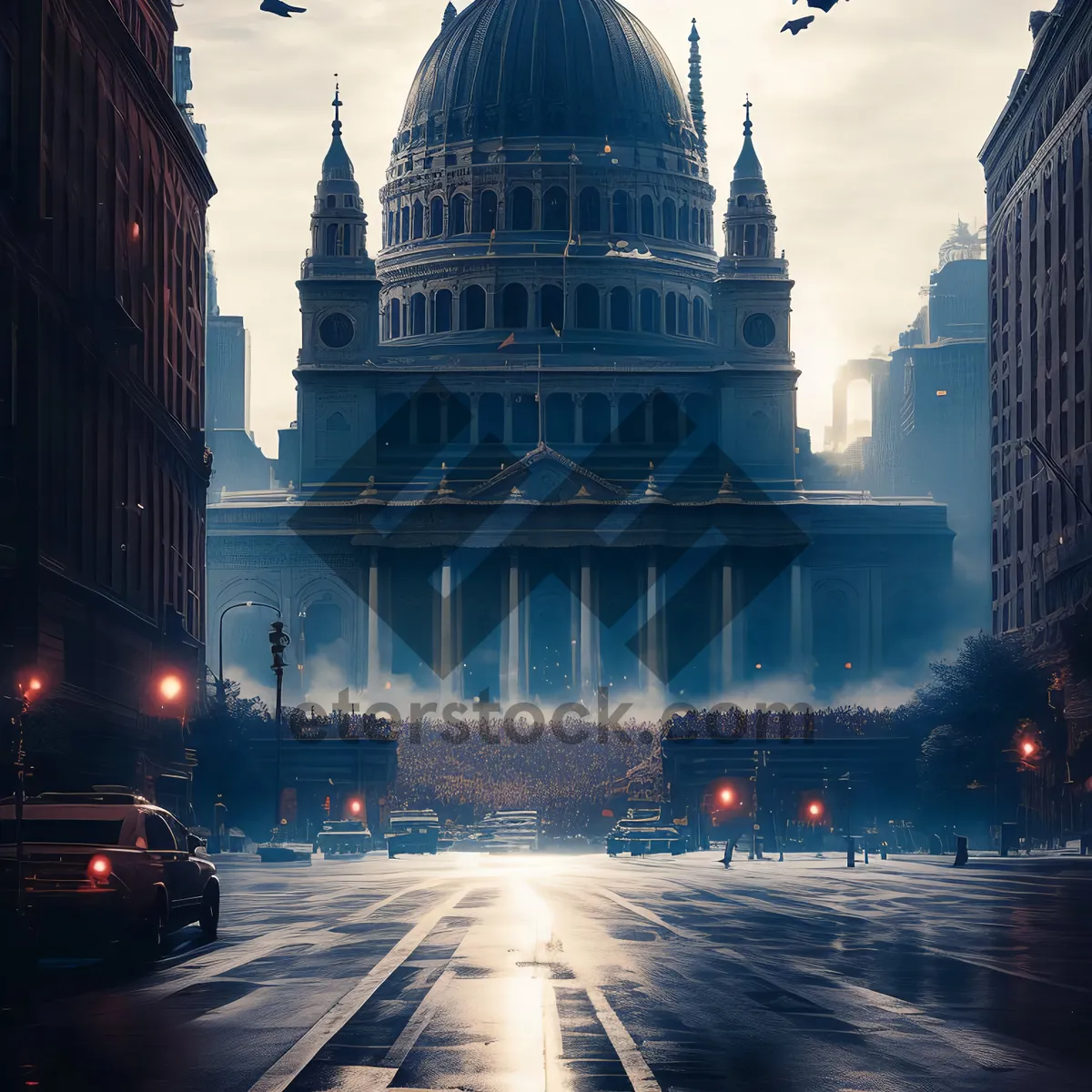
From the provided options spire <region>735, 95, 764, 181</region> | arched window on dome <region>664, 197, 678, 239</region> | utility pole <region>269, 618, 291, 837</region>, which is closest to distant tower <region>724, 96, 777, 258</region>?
spire <region>735, 95, 764, 181</region>

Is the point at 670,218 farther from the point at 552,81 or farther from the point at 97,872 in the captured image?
the point at 97,872

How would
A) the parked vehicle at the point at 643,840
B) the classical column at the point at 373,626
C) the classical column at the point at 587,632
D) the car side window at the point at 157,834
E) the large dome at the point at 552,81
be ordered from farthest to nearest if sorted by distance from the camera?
the large dome at the point at 552,81
the classical column at the point at 587,632
the classical column at the point at 373,626
the parked vehicle at the point at 643,840
the car side window at the point at 157,834

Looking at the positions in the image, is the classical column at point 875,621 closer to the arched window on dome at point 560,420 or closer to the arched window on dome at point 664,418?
the arched window on dome at point 664,418

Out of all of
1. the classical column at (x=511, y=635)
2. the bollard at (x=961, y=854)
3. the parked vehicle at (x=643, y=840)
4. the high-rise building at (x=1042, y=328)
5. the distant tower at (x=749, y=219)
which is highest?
the distant tower at (x=749, y=219)

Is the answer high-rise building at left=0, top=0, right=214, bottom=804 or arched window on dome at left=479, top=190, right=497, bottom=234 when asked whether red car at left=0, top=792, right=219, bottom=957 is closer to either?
high-rise building at left=0, top=0, right=214, bottom=804

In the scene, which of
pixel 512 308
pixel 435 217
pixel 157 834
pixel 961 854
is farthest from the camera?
pixel 435 217

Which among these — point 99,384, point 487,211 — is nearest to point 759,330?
point 487,211

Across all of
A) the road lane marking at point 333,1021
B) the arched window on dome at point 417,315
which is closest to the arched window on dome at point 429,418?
the arched window on dome at point 417,315

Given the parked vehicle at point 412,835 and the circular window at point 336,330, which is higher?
the circular window at point 336,330
